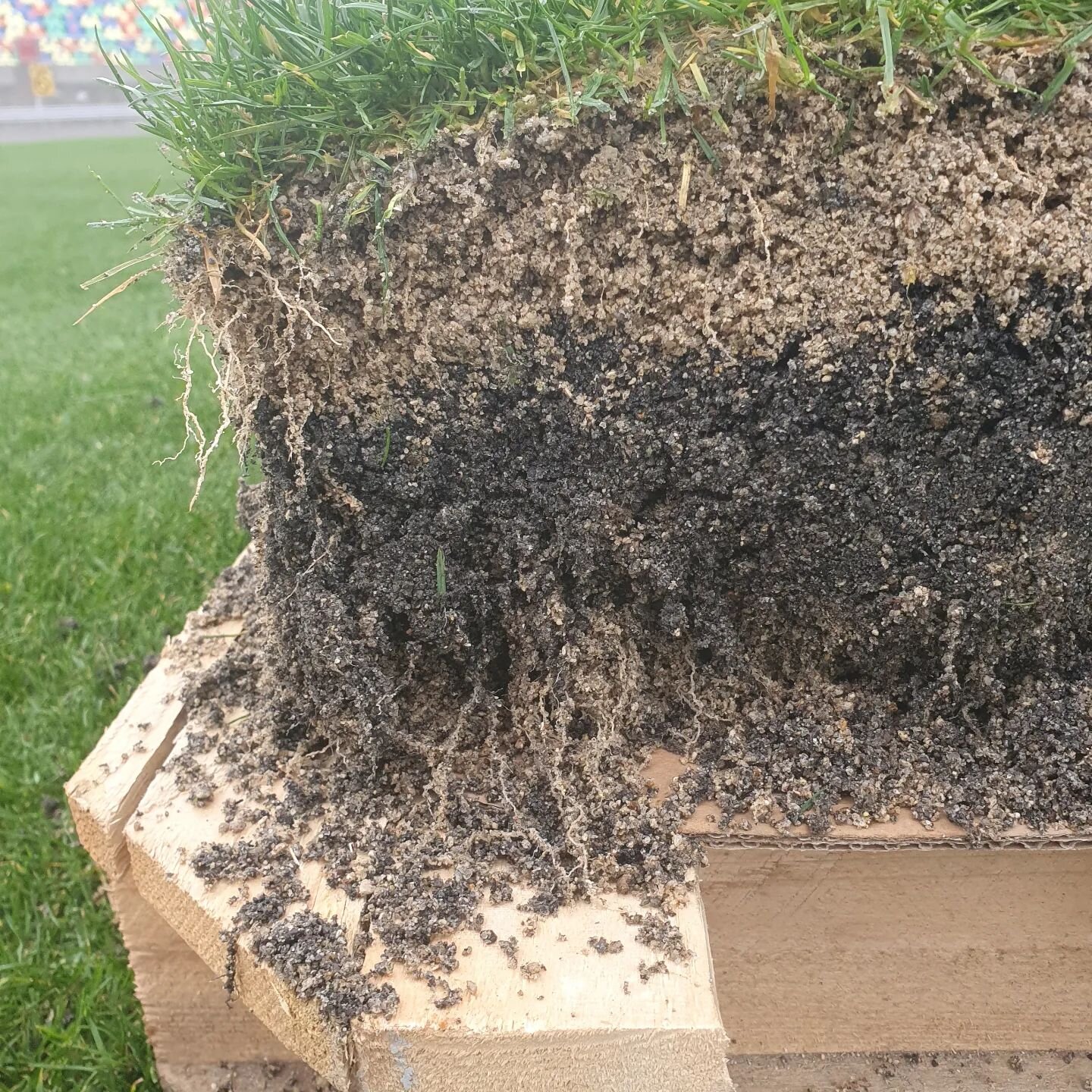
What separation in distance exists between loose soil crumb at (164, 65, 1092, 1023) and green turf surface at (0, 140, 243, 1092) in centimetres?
41

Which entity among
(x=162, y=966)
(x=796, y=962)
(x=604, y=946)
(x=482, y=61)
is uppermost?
(x=482, y=61)

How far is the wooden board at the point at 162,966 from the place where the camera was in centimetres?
116

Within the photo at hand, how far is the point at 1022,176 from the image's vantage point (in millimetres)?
860

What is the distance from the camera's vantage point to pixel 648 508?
3.42ft

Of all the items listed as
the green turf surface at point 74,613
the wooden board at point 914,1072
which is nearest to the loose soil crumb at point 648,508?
the green turf surface at point 74,613

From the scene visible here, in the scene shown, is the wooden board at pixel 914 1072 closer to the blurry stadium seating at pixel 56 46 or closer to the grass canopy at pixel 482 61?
the grass canopy at pixel 482 61

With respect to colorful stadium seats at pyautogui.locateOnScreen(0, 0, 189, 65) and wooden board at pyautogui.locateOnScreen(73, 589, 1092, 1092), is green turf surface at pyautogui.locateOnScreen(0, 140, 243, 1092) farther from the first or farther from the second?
colorful stadium seats at pyautogui.locateOnScreen(0, 0, 189, 65)

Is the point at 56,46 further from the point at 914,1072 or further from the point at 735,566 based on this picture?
the point at 914,1072

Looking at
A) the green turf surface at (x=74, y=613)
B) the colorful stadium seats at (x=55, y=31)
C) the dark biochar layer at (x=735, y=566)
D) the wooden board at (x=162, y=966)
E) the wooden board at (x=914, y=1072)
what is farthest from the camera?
the colorful stadium seats at (x=55, y=31)

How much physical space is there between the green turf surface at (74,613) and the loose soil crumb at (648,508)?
41 cm

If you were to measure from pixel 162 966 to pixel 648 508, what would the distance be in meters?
0.96

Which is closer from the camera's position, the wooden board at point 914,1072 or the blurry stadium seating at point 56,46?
the wooden board at point 914,1072

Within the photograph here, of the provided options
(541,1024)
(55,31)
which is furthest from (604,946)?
(55,31)

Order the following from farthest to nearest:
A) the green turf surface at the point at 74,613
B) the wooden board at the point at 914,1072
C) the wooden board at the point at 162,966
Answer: the green turf surface at the point at 74,613
the wooden board at the point at 914,1072
the wooden board at the point at 162,966
